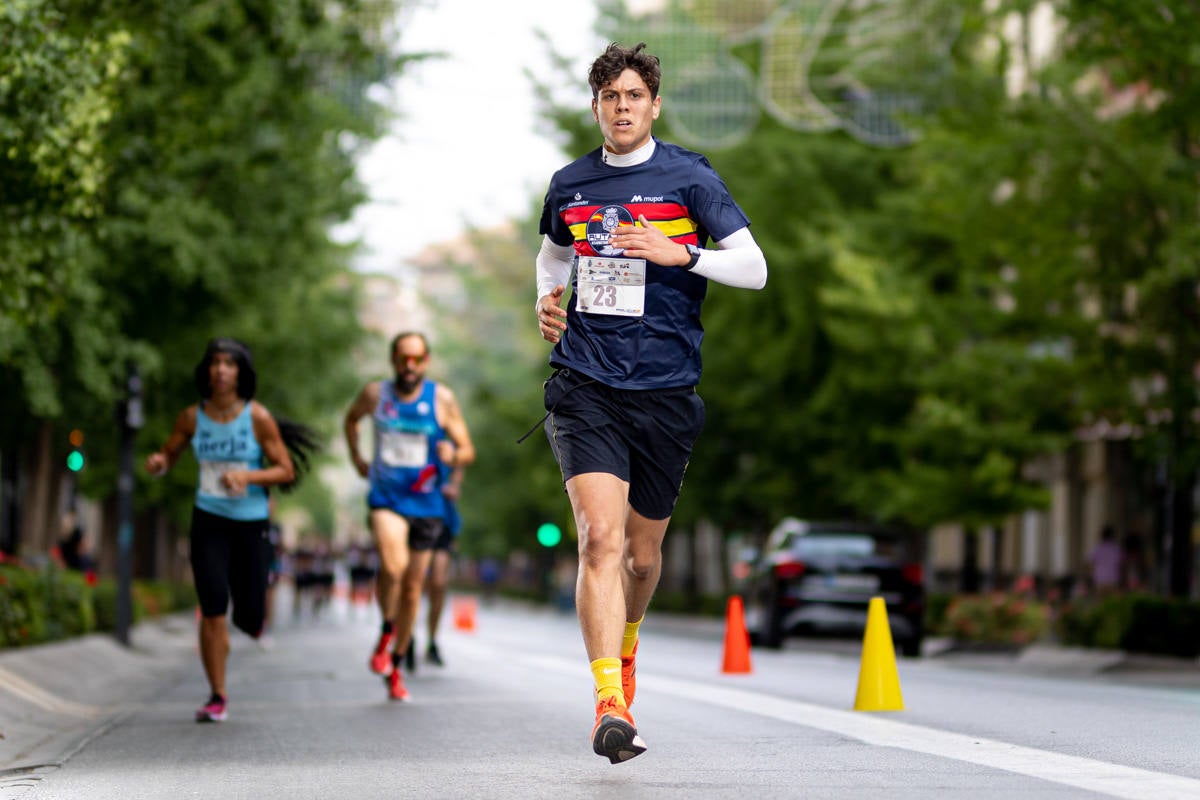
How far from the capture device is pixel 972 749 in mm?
8133

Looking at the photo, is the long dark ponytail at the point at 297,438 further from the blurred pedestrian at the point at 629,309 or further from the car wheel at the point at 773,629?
the car wheel at the point at 773,629

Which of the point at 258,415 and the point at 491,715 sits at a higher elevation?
the point at 258,415


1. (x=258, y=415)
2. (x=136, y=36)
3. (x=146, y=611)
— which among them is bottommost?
(x=146, y=611)

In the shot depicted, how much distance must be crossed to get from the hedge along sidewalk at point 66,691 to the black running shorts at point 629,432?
2383mm

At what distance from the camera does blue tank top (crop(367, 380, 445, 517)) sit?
521 inches

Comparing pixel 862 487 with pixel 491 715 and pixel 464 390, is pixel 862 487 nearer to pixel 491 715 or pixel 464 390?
pixel 491 715

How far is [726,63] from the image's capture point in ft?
101

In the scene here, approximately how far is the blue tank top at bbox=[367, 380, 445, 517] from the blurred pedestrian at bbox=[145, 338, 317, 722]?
2.08 m

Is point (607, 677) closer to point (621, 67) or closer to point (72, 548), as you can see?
point (621, 67)

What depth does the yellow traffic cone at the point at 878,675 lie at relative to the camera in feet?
35.0

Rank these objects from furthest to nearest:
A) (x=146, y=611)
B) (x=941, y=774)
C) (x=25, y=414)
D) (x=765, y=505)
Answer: (x=765, y=505)
(x=146, y=611)
(x=25, y=414)
(x=941, y=774)

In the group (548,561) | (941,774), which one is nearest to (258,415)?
(941,774)

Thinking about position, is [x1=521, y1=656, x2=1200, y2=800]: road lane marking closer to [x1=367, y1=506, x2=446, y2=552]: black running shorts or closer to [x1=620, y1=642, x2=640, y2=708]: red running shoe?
[x1=620, y1=642, x2=640, y2=708]: red running shoe

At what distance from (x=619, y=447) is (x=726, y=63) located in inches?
937
